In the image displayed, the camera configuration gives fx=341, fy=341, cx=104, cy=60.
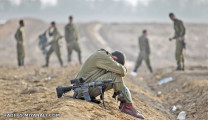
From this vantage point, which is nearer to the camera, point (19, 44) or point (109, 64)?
point (109, 64)

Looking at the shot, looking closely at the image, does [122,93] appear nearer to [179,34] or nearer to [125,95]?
[125,95]

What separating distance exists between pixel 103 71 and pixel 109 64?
0.84 ft

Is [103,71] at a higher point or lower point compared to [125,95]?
higher

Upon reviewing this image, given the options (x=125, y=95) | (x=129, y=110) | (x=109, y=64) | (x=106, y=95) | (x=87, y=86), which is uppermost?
(x=109, y=64)

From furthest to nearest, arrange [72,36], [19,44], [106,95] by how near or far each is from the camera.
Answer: [72,36] < [19,44] < [106,95]

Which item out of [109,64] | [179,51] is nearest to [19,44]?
[179,51]

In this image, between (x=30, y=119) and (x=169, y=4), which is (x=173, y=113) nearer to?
(x=30, y=119)

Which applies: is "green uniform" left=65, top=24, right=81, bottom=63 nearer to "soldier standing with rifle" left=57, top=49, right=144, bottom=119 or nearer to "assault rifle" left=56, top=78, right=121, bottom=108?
"soldier standing with rifle" left=57, top=49, right=144, bottom=119

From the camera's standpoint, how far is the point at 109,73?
549 centimetres

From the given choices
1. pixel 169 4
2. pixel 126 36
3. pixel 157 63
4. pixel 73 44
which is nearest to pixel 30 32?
pixel 126 36

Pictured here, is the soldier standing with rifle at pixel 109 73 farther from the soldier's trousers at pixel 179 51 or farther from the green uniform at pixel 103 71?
the soldier's trousers at pixel 179 51

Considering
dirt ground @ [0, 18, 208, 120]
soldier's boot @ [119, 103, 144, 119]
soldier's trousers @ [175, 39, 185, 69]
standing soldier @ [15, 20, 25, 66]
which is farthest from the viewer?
standing soldier @ [15, 20, 25, 66]

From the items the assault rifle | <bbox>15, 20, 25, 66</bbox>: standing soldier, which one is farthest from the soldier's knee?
<bbox>15, 20, 25, 66</bbox>: standing soldier

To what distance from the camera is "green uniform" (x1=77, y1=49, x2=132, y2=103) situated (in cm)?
542
